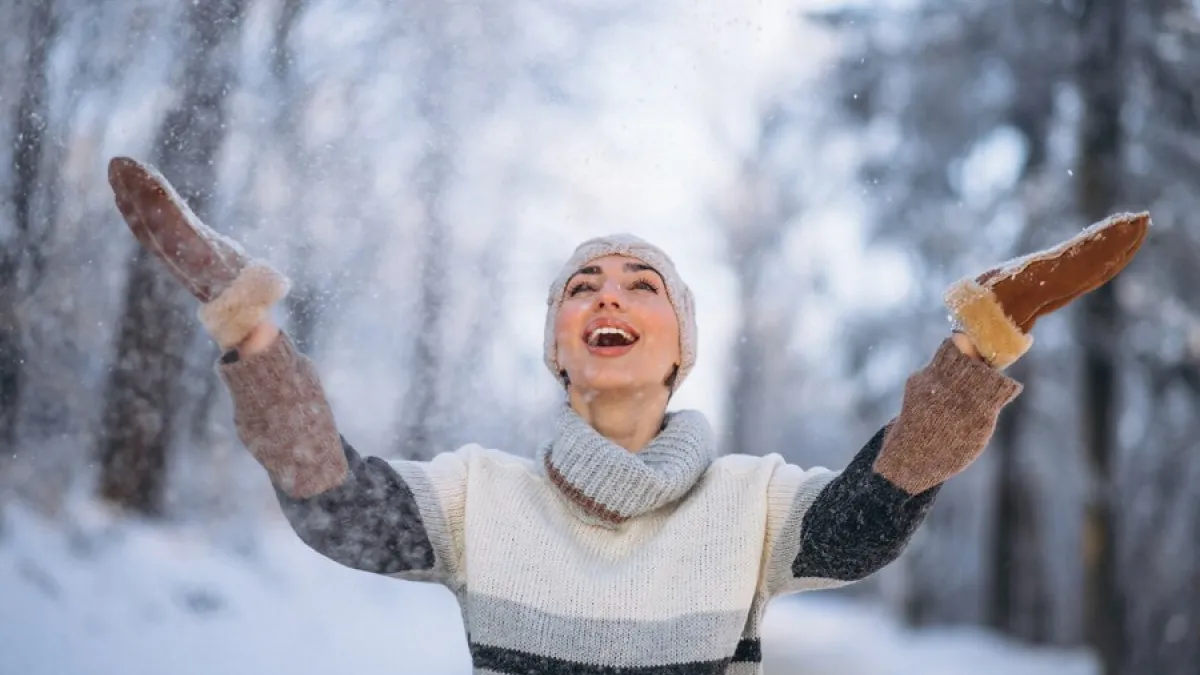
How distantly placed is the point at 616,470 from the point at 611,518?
89 mm

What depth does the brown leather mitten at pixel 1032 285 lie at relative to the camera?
1.50 meters

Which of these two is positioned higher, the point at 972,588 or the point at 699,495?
the point at 699,495

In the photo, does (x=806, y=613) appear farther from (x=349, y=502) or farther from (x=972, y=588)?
(x=349, y=502)

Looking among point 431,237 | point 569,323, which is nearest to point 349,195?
point 431,237

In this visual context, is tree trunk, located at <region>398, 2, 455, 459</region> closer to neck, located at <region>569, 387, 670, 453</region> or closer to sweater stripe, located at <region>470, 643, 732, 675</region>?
neck, located at <region>569, 387, 670, 453</region>

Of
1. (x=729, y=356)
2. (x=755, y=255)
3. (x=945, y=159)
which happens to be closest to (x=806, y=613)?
(x=755, y=255)

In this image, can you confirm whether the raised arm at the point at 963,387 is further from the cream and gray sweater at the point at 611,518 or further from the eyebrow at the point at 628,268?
the eyebrow at the point at 628,268

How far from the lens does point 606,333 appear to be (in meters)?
2.02

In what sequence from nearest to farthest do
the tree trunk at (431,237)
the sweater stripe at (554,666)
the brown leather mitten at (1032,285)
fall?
the brown leather mitten at (1032,285), the sweater stripe at (554,666), the tree trunk at (431,237)

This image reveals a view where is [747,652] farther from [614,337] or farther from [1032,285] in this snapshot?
[1032,285]

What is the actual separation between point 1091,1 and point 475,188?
5.68 m

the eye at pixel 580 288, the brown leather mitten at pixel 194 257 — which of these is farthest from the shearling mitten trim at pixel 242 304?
the eye at pixel 580 288

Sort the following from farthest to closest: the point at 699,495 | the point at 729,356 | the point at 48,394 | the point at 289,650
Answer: the point at 729,356
the point at 289,650
the point at 48,394
the point at 699,495

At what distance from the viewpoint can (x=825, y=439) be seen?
17.3 meters
